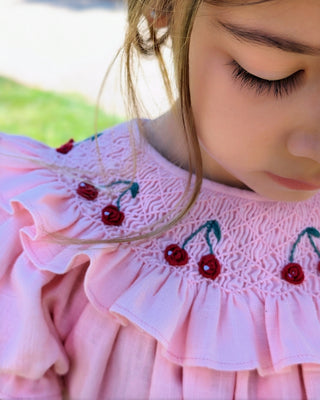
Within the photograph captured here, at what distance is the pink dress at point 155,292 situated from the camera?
0.77 m

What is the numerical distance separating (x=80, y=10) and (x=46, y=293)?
4.73 meters

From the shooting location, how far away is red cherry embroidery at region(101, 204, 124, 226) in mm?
856

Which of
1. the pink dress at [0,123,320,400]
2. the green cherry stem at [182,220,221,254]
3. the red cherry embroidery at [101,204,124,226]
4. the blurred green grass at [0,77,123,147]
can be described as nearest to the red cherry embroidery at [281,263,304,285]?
the pink dress at [0,123,320,400]

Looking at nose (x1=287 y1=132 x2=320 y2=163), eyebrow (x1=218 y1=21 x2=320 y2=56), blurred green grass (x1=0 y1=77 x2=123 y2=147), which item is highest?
eyebrow (x1=218 y1=21 x2=320 y2=56)

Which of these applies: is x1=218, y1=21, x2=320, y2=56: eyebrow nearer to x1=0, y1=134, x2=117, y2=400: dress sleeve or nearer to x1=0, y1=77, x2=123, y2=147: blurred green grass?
x1=0, y1=134, x2=117, y2=400: dress sleeve

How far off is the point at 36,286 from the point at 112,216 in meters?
0.16

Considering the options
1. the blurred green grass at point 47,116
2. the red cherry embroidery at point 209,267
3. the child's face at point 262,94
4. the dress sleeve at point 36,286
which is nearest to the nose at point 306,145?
the child's face at point 262,94

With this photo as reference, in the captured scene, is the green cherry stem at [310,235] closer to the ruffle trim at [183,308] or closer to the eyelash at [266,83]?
the ruffle trim at [183,308]

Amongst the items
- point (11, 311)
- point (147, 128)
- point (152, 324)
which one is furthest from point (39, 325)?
point (147, 128)

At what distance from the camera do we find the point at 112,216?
0.86 meters

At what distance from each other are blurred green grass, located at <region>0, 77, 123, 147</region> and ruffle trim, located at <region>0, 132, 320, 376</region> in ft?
4.65

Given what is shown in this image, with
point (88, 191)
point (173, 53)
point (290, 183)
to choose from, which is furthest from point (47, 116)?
point (290, 183)

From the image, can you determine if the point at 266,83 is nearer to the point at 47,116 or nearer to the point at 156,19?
the point at 156,19

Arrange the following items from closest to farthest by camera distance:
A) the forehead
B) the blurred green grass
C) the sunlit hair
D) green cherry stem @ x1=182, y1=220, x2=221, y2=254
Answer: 1. the forehead
2. the sunlit hair
3. green cherry stem @ x1=182, y1=220, x2=221, y2=254
4. the blurred green grass
